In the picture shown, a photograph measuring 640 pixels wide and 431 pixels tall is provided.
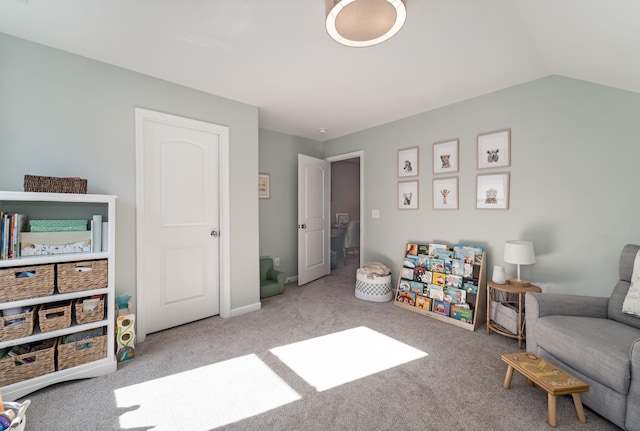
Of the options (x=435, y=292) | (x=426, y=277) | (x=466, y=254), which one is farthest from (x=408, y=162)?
(x=435, y=292)

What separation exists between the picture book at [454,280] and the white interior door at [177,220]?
254cm

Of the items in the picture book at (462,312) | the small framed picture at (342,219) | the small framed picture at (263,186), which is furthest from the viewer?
the small framed picture at (342,219)

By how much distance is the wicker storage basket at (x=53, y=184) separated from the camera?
1.74 metres

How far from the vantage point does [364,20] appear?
1525 mm

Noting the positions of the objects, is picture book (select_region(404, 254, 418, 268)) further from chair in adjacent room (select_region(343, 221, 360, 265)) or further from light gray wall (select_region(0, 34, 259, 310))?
light gray wall (select_region(0, 34, 259, 310))

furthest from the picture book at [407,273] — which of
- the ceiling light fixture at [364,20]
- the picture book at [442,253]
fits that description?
the ceiling light fixture at [364,20]

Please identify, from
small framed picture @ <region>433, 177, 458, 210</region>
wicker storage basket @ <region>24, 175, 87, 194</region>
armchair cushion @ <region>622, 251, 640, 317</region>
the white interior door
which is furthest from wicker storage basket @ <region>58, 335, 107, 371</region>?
armchair cushion @ <region>622, 251, 640, 317</region>

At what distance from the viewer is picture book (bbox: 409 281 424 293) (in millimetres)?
3146

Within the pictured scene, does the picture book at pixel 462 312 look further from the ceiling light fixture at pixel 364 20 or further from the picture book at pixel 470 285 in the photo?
the ceiling light fixture at pixel 364 20

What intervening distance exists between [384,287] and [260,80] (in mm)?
2768

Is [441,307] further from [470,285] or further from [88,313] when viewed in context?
[88,313]

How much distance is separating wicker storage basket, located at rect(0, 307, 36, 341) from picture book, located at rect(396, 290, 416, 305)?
3.28 meters

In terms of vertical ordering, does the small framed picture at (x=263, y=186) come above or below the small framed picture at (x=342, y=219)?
above

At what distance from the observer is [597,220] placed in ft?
7.39
